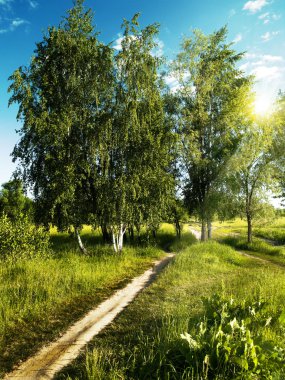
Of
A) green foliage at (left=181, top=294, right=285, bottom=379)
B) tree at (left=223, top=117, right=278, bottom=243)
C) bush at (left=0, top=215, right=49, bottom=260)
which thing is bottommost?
green foliage at (left=181, top=294, right=285, bottom=379)

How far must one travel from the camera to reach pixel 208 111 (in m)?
30.0

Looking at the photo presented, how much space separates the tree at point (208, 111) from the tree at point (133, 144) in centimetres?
861

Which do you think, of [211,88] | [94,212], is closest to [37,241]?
[94,212]

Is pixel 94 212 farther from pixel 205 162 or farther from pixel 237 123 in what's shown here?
pixel 237 123

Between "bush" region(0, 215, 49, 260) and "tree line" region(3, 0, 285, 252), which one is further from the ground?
"tree line" region(3, 0, 285, 252)

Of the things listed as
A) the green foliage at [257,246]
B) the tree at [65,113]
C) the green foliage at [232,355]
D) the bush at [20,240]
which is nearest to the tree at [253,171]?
the green foliage at [257,246]

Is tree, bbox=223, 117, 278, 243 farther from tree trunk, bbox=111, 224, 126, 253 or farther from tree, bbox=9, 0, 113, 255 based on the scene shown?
tree, bbox=9, 0, 113, 255

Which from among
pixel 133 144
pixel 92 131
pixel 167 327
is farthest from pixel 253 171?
pixel 167 327

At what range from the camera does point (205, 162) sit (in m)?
28.1

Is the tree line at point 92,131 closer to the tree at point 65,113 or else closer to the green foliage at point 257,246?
the tree at point 65,113

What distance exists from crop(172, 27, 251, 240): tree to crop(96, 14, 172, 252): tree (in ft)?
28.2

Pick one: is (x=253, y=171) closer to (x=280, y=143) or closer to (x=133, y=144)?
(x=280, y=143)

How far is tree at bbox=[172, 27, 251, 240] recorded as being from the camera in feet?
93.9

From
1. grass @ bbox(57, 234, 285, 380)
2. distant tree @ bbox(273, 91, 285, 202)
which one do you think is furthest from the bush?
distant tree @ bbox(273, 91, 285, 202)
